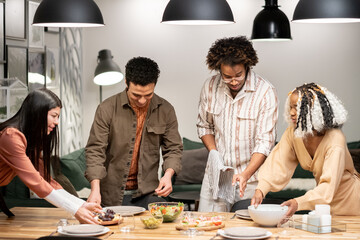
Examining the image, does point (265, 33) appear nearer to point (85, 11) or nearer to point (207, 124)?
point (207, 124)

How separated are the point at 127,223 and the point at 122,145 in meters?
0.79

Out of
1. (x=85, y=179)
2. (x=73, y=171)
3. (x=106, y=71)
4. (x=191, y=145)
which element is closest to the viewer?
(x=73, y=171)

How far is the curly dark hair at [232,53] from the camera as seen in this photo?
3.59 meters

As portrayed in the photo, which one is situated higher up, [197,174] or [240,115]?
[240,115]

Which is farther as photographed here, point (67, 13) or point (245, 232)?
point (67, 13)

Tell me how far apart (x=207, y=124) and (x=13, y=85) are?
165 cm

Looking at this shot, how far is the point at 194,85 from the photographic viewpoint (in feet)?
23.8

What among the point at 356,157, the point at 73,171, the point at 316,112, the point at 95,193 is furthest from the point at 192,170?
the point at 316,112

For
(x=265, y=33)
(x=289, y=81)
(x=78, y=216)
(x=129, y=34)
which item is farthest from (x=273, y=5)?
(x=78, y=216)

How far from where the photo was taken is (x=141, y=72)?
3516 millimetres

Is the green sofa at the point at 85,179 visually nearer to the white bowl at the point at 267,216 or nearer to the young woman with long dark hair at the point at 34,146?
the young woman with long dark hair at the point at 34,146

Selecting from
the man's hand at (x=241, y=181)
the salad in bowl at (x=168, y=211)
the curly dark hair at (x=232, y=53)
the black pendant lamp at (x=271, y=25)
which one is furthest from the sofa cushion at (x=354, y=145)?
the salad in bowl at (x=168, y=211)

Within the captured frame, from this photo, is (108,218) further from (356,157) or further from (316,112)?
(356,157)

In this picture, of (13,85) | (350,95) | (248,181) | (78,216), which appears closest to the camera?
(78,216)
